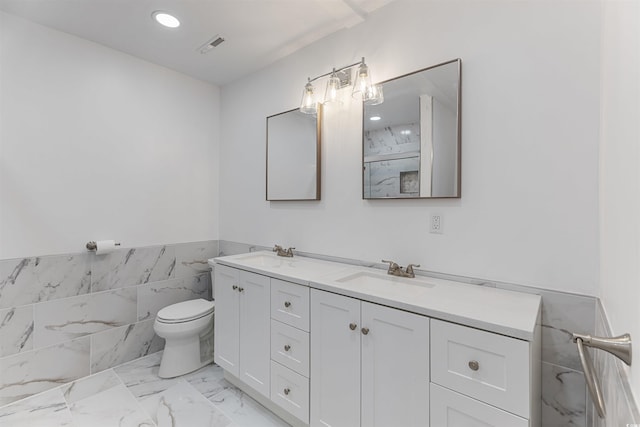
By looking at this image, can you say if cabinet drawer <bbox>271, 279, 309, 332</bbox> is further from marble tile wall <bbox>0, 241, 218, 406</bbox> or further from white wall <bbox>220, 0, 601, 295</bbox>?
marble tile wall <bbox>0, 241, 218, 406</bbox>

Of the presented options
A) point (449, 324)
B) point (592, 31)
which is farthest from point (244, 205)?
point (592, 31)

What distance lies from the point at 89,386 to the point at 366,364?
210 centimetres

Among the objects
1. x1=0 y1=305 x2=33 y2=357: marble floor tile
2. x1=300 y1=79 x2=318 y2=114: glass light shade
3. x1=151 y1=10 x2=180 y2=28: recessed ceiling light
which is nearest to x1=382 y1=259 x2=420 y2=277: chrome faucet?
x1=300 y1=79 x2=318 y2=114: glass light shade

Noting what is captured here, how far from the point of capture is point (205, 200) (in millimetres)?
2949

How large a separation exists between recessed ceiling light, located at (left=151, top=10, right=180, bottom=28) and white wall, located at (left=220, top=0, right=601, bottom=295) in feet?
3.32

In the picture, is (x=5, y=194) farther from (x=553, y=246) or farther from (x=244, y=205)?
(x=553, y=246)

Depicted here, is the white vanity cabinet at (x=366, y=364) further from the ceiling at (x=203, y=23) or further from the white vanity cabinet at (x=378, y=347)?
the ceiling at (x=203, y=23)

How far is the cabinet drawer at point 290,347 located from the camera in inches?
60.6

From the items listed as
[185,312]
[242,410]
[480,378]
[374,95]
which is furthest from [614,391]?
[185,312]

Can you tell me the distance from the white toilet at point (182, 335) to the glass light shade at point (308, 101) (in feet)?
5.73

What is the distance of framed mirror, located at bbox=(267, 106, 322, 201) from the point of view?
2160mm

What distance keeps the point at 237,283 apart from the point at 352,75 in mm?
1592

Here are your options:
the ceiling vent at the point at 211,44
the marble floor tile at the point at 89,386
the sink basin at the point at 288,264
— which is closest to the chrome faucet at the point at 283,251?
the sink basin at the point at 288,264

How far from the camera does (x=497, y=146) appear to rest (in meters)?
1.40
